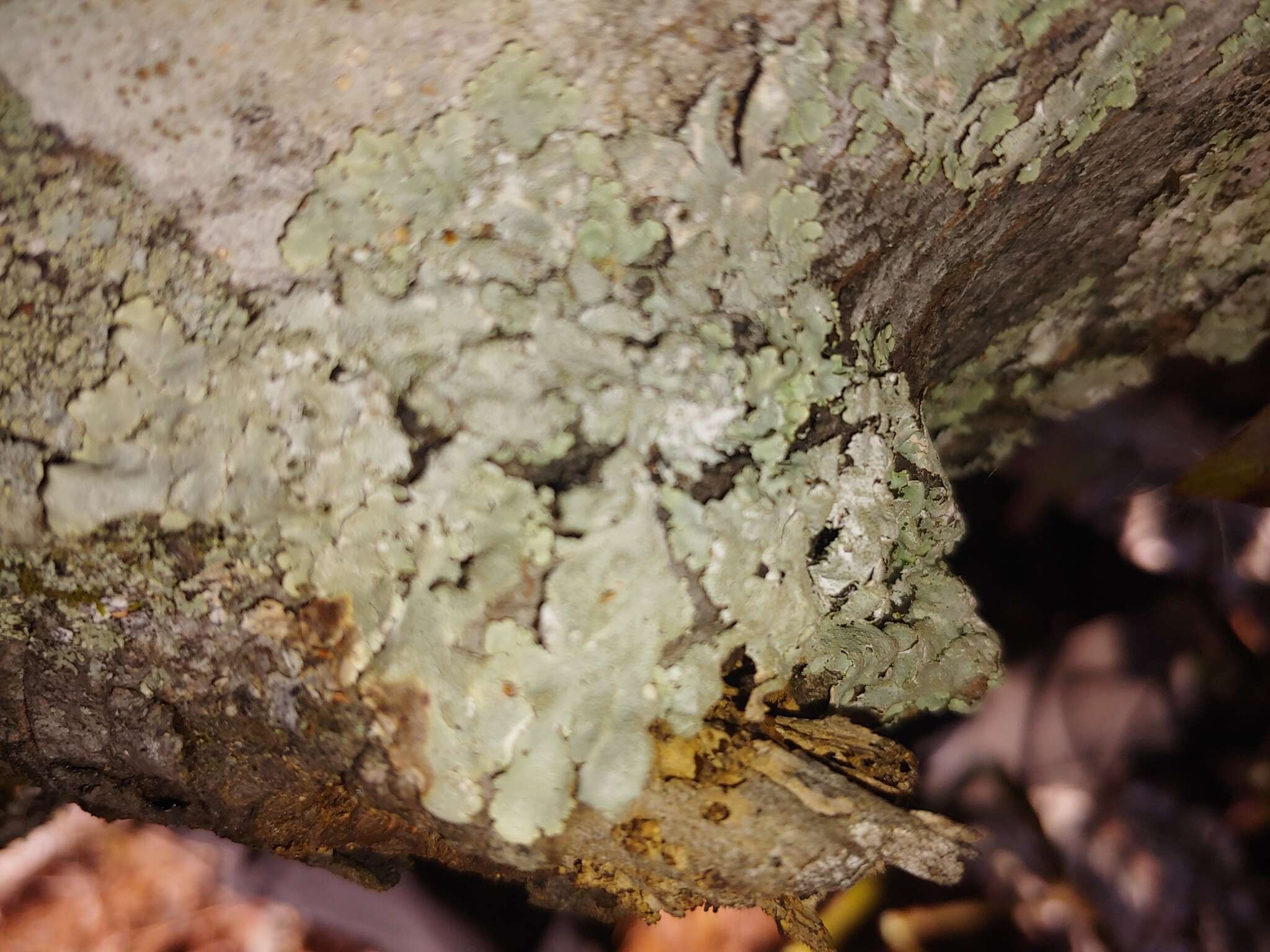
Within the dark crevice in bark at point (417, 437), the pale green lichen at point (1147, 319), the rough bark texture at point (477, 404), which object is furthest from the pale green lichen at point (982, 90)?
the dark crevice in bark at point (417, 437)

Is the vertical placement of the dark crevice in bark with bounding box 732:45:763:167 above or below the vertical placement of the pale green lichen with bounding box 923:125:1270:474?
above

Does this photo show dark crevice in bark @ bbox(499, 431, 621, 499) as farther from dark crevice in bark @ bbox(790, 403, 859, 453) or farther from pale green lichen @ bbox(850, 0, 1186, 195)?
pale green lichen @ bbox(850, 0, 1186, 195)

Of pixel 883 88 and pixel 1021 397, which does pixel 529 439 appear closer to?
pixel 883 88

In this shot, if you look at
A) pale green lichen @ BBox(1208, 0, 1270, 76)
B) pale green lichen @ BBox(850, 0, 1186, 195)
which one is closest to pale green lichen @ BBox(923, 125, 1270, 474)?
pale green lichen @ BBox(1208, 0, 1270, 76)

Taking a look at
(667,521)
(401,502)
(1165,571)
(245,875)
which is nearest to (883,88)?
(667,521)

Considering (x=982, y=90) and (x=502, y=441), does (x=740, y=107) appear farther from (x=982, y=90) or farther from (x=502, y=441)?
(x=502, y=441)

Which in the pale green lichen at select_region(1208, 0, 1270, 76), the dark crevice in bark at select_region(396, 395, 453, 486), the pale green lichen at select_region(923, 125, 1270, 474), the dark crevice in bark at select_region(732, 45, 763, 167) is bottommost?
the pale green lichen at select_region(923, 125, 1270, 474)

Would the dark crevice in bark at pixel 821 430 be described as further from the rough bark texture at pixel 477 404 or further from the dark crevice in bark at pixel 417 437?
the dark crevice in bark at pixel 417 437

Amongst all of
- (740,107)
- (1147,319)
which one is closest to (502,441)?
(740,107)
